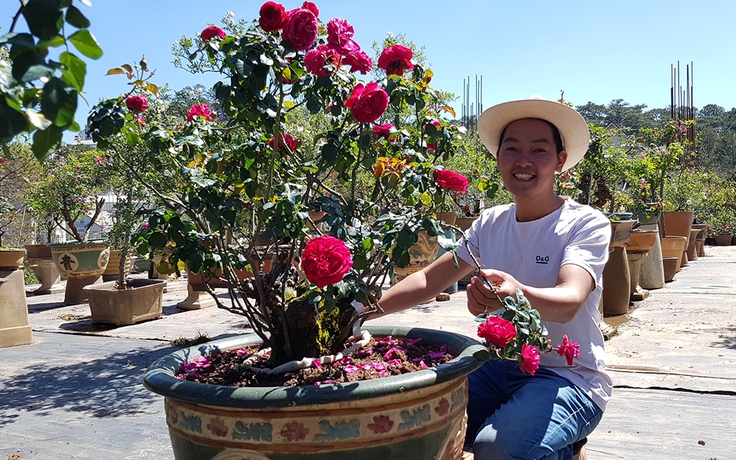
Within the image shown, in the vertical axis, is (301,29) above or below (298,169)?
above

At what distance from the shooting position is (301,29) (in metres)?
1.41

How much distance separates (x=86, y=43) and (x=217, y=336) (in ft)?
16.1

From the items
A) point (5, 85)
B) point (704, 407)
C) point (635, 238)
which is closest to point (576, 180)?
point (635, 238)

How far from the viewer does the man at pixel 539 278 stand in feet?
5.27

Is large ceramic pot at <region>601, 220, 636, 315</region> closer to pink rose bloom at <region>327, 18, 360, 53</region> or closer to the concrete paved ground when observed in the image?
the concrete paved ground

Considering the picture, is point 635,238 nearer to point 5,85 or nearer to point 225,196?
point 225,196

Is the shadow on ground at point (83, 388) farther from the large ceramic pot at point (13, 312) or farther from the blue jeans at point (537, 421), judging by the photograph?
the blue jeans at point (537, 421)

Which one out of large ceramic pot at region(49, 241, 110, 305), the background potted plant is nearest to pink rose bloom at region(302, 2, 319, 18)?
the background potted plant

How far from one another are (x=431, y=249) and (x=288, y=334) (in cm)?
514

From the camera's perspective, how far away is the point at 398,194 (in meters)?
2.04

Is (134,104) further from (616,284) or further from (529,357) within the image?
(616,284)

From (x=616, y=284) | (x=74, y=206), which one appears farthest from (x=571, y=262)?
(x=74, y=206)

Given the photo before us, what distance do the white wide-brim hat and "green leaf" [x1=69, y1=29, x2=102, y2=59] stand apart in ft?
4.67

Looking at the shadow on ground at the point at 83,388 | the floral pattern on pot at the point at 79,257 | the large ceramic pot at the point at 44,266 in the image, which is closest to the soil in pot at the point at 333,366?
the shadow on ground at the point at 83,388
